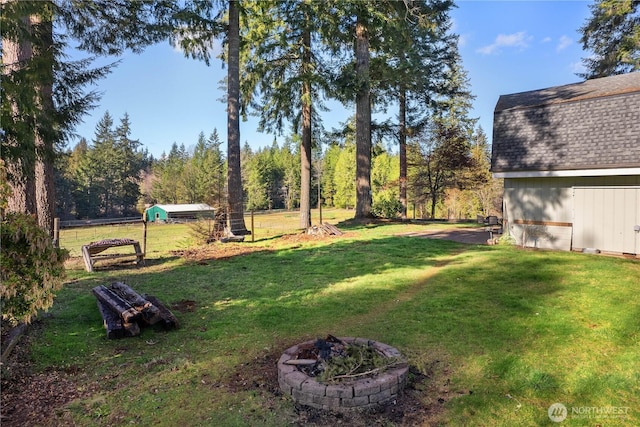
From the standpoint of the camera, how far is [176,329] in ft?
17.8

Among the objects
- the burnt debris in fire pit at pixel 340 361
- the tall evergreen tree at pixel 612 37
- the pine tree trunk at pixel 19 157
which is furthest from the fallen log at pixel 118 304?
the tall evergreen tree at pixel 612 37

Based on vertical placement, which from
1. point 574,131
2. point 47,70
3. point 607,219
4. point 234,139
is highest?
point 234,139

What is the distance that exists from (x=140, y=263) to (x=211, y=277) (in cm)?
265

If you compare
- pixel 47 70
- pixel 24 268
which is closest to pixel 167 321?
pixel 24 268

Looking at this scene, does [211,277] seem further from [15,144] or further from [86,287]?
[15,144]

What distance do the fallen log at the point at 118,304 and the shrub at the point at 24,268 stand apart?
1.27m

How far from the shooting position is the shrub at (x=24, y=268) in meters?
3.70

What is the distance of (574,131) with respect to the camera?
977 centimetres

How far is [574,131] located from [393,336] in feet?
27.9

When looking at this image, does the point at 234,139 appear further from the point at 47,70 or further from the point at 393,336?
the point at 393,336

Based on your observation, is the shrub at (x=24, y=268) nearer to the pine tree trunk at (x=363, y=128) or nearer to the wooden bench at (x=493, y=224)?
the wooden bench at (x=493, y=224)

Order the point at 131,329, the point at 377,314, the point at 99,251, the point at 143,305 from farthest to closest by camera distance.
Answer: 1. the point at 99,251
2. the point at 377,314
3. the point at 143,305
4. the point at 131,329

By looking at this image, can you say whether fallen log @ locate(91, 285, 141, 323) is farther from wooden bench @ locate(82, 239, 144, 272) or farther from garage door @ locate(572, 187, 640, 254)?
garage door @ locate(572, 187, 640, 254)

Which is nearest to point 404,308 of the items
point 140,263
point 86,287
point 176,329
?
point 176,329
